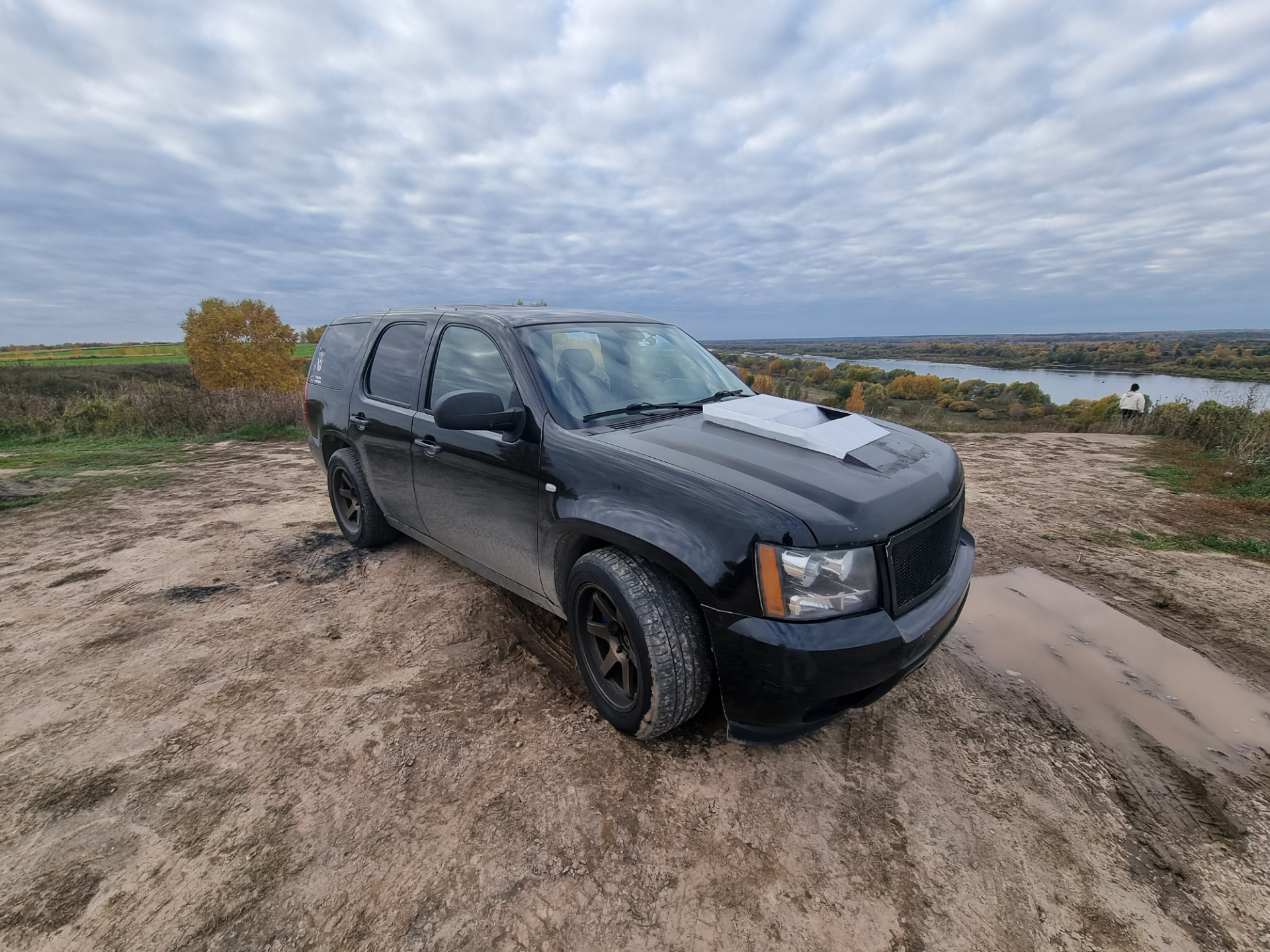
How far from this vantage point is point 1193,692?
8.97 ft

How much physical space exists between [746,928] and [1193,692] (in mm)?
2730

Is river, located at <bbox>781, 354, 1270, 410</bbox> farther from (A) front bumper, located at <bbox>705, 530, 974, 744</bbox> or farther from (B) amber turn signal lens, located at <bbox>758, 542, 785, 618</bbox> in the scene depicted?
(B) amber turn signal lens, located at <bbox>758, 542, 785, 618</bbox>

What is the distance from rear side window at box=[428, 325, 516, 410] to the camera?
289 centimetres

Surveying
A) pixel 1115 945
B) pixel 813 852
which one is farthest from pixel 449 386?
pixel 1115 945

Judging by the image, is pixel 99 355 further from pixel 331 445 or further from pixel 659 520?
pixel 659 520

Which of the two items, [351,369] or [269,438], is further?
[269,438]

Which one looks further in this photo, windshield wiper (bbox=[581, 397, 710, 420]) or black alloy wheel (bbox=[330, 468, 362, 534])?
black alloy wheel (bbox=[330, 468, 362, 534])

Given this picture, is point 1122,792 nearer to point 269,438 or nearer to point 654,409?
point 654,409

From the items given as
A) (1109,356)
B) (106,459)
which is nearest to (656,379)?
(106,459)

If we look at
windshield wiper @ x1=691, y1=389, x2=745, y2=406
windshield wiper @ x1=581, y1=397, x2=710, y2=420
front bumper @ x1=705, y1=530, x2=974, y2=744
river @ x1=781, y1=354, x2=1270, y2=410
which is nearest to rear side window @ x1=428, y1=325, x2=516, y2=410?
windshield wiper @ x1=581, y1=397, x2=710, y2=420

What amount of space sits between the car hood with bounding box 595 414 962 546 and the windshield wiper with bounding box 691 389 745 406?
1.23 feet

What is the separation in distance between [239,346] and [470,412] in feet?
197

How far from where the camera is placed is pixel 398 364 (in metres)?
3.61

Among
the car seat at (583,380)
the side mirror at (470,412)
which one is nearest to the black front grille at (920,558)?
the car seat at (583,380)
